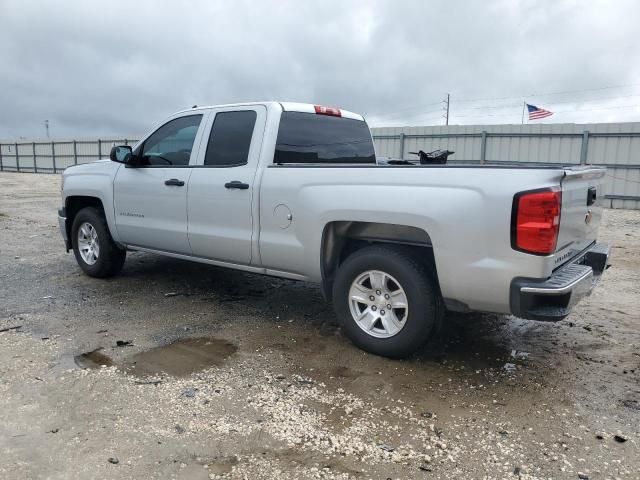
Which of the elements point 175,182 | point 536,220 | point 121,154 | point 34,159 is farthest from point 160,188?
point 34,159

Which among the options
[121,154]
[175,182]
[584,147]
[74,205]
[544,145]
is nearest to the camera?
[175,182]

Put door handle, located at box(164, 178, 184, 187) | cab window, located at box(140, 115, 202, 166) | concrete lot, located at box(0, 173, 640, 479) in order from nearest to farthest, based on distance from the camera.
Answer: concrete lot, located at box(0, 173, 640, 479) < door handle, located at box(164, 178, 184, 187) < cab window, located at box(140, 115, 202, 166)

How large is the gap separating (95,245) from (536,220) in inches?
201

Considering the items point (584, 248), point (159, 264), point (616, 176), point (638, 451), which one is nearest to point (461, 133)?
point (616, 176)

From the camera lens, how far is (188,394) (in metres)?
3.45

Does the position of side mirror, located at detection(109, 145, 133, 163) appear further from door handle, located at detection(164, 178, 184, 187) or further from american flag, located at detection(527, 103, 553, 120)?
american flag, located at detection(527, 103, 553, 120)

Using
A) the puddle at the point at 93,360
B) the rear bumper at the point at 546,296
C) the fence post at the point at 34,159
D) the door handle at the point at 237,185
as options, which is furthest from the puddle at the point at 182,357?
the fence post at the point at 34,159

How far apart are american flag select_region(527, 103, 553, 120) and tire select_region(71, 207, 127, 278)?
18823mm

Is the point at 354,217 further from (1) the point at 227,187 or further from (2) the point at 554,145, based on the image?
(2) the point at 554,145

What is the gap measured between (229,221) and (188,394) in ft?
5.92

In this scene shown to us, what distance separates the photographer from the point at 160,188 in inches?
212

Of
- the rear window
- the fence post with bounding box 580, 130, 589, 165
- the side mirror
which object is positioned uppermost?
the fence post with bounding box 580, 130, 589, 165

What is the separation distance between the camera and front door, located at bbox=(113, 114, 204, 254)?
5.24 m

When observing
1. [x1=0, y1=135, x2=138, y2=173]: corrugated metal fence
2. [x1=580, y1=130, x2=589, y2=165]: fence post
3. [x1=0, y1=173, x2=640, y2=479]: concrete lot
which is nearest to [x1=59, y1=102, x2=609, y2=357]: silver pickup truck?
[x1=0, y1=173, x2=640, y2=479]: concrete lot
